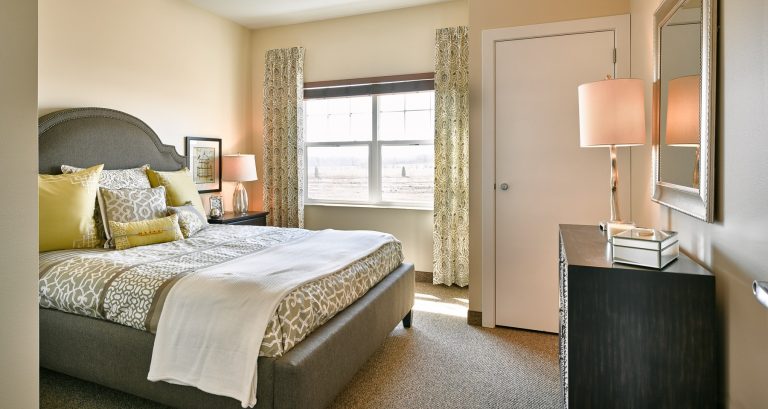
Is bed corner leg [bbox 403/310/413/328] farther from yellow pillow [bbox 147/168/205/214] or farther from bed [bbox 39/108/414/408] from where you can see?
yellow pillow [bbox 147/168/205/214]

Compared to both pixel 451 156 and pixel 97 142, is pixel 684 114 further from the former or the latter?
pixel 97 142

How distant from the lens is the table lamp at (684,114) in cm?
135

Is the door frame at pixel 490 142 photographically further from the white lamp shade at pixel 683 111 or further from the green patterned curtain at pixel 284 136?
the green patterned curtain at pixel 284 136

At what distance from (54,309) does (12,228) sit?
1.53m

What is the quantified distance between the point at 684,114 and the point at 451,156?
269cm

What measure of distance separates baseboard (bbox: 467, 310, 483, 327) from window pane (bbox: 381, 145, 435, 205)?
1508 mm

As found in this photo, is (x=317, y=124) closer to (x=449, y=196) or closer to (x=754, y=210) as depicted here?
(x=449, y=196)

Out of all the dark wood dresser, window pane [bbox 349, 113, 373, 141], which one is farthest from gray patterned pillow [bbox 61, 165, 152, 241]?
the dark wood dresser

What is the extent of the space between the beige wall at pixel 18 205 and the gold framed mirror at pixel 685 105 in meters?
1.84

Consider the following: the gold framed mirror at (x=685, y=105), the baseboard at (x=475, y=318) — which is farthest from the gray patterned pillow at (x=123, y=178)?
the gold framed mirror at (x=685, y=105)

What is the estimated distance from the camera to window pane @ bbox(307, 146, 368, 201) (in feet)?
15.4

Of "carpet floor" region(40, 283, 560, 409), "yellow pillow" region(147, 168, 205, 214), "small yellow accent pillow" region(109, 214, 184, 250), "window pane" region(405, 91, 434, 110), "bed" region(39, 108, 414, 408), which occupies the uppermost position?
"window pane" region(405, 91, 434, 110)

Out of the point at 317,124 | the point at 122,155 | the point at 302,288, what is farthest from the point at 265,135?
the point at 302,288

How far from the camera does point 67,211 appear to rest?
2.59 metres
